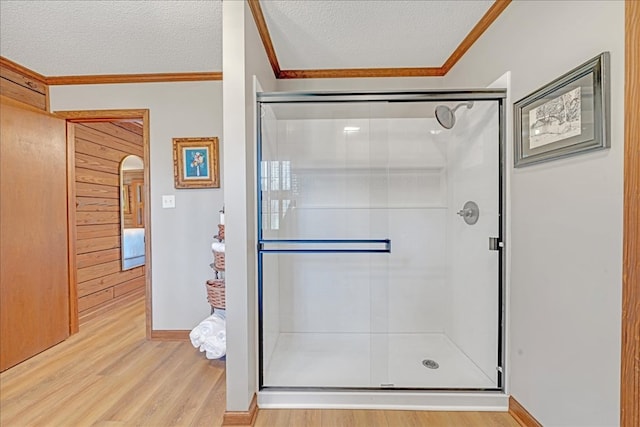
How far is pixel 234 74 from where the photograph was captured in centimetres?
167

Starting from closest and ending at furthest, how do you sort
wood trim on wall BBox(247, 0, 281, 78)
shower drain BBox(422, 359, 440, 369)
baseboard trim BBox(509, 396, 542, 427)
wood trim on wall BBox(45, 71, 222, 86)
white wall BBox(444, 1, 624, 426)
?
white wall BBox(444, 1, 624, 426) < baseboard trim BBox(509, 396, 542, 427) < wood trim on wall BBox(247, 0, 281, 78) < shower drain BBox(422, 359, 440, 369) < wood trim on wall BBox(45, 71, 222, 86)

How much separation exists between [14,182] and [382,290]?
9.70 feet

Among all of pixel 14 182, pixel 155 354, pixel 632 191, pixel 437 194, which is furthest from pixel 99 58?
pixel 632 191

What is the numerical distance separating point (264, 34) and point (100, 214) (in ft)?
9.50

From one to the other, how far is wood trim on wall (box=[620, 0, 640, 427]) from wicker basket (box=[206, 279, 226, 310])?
2.27m

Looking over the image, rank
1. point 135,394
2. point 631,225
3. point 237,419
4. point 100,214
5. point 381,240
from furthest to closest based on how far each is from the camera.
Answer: point 100,214 → point 381,240 → point 135,394 → point 237,419 → point 631,225

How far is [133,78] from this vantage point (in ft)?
9.29

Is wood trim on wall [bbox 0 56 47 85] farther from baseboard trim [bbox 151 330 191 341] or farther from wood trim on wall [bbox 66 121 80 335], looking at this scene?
baseboard trim [bbox 151 330 191 341]

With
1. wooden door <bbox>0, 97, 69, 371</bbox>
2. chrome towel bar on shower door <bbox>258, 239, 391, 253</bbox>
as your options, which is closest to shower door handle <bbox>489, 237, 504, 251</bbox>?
chrome towel bar on shower door <bbox>258, 239, 391, 253</bbox>

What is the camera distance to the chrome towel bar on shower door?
2.00m

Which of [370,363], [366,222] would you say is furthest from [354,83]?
[370,363]

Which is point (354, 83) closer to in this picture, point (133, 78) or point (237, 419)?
point (133, 78)

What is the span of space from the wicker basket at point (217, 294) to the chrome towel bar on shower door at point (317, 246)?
779mm

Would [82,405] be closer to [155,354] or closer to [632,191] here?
[155,354]
